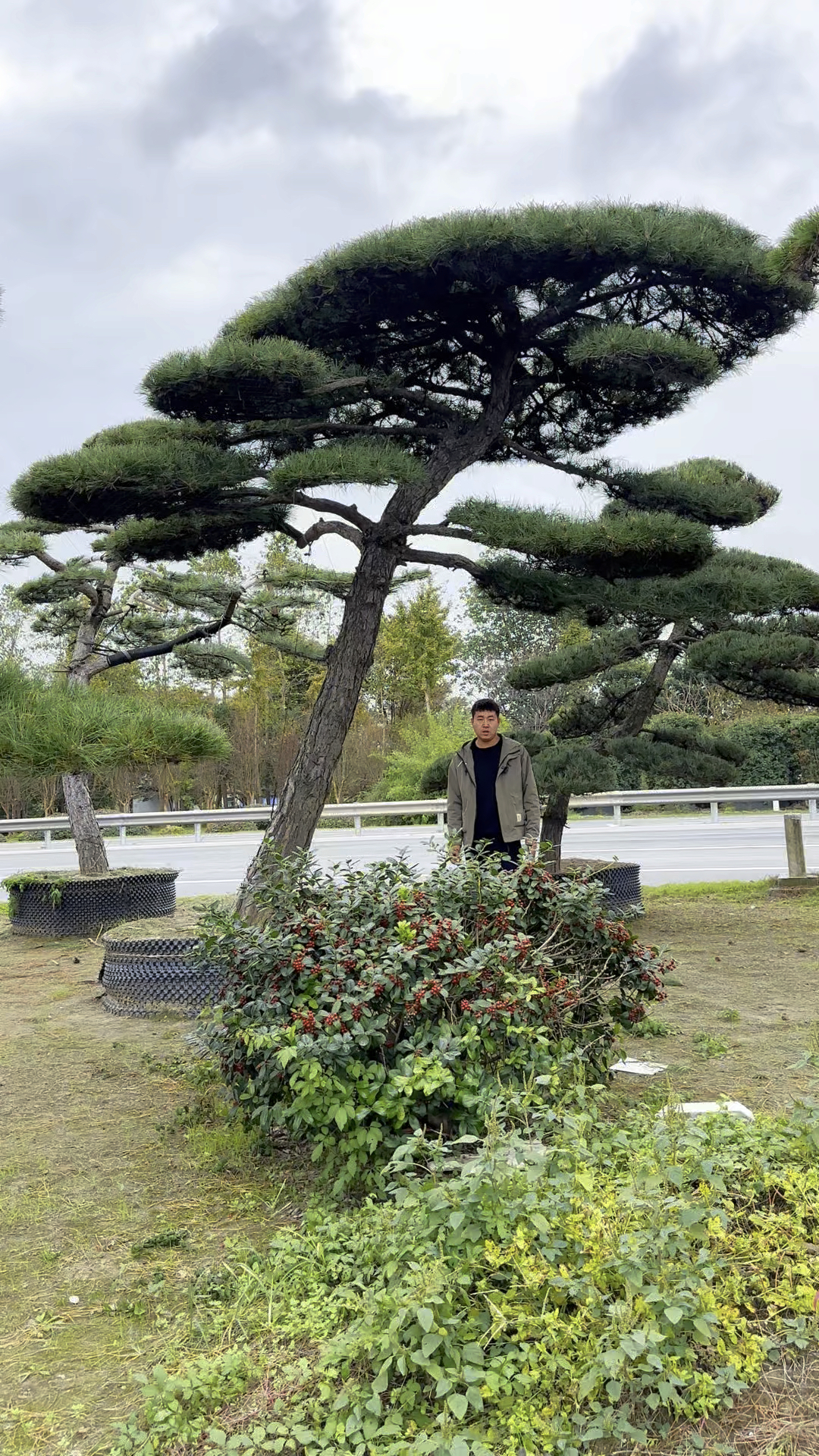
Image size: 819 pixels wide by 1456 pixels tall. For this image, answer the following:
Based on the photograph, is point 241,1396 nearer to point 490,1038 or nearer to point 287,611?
point 490,1038

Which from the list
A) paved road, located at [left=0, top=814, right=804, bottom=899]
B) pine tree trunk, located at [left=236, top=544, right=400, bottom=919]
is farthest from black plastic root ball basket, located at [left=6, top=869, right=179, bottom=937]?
pine tree trunk, located at [left=236, top=544, right=400, bottom=919]

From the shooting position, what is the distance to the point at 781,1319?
1954 millimetres

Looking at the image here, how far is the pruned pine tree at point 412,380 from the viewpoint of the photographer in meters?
4.36

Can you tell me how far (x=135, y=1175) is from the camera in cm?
319

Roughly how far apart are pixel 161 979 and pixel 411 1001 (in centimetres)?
285

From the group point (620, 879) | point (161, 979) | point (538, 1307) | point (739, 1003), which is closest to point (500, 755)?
point (739, 1003)

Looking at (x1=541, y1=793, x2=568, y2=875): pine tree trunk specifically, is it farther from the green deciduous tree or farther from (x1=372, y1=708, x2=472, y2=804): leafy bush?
the green deciduous tree

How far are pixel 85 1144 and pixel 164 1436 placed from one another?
175cm

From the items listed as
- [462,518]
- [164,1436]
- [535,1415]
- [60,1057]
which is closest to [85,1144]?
Result: [60,1057]

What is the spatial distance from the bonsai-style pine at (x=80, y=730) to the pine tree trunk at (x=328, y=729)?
0.64 m

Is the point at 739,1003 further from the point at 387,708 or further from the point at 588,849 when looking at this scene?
the point at 387,708

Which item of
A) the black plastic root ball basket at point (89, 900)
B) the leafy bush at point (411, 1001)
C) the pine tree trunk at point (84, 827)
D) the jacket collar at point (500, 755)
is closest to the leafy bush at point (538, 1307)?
the leafy bush at point (411, 1001)

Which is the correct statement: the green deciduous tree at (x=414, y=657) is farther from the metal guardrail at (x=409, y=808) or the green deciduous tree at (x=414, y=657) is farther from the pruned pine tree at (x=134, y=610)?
the pruned pine tree at (x=134, y=610)

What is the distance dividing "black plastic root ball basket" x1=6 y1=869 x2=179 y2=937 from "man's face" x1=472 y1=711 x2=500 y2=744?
4.12 meters
